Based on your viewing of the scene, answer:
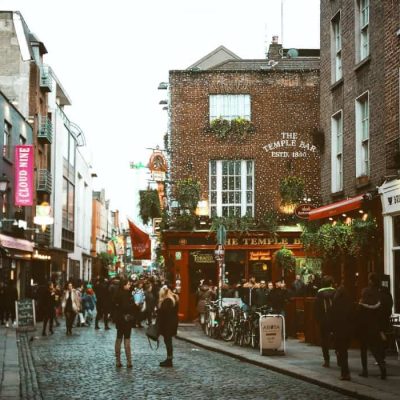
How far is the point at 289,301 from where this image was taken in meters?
24.5

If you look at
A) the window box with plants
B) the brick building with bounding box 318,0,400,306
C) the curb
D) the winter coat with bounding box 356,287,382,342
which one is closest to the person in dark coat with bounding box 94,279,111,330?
the window box with plants

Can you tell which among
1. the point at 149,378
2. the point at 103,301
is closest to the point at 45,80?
the point at 103,301

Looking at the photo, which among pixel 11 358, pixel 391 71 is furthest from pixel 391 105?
pixel 11 358

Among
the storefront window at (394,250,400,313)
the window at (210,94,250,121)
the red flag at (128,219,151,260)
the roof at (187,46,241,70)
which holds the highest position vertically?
the roof at (187,46,241,70)

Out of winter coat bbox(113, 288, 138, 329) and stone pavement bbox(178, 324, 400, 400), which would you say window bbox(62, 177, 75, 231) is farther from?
winter coat bbox(113, 288, 138, 329)

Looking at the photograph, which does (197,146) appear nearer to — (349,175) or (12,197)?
(12,197)

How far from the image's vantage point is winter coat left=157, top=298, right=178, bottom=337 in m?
17.0

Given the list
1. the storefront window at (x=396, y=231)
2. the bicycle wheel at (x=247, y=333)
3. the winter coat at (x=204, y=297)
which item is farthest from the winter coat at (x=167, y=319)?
the winter coat at (x=204, y=297)

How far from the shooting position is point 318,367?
15805mm

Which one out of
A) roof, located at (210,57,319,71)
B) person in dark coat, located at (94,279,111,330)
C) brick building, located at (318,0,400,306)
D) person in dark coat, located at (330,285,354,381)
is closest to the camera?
person in dark coat, located at (330,285,354,381)

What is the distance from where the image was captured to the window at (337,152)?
2289 cm

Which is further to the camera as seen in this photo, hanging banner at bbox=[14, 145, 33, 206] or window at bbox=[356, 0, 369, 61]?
hanging banner at bbox=[14, 145, 33, 206]

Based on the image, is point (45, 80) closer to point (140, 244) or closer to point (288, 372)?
point (140, 244)

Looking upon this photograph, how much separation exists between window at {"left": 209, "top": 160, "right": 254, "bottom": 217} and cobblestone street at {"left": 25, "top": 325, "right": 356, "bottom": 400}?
1410 cm
